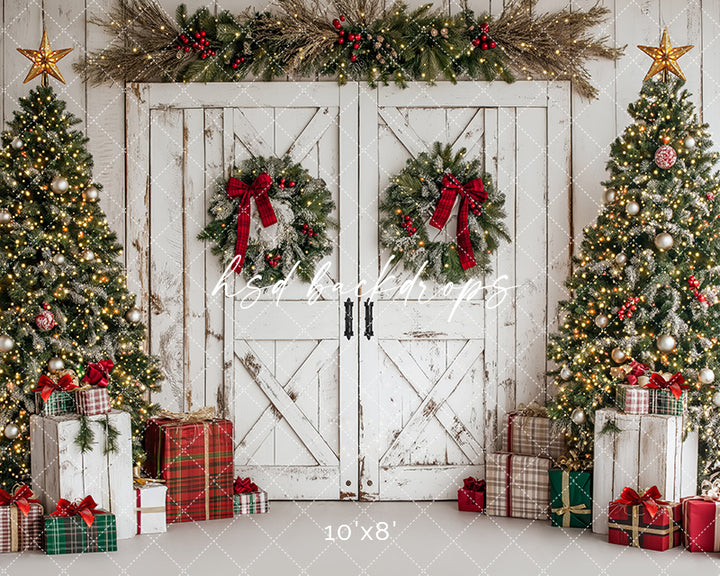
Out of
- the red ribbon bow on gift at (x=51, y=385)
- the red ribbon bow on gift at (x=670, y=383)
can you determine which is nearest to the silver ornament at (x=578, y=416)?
the red ribbon bow on gift at (x=670, y=383)

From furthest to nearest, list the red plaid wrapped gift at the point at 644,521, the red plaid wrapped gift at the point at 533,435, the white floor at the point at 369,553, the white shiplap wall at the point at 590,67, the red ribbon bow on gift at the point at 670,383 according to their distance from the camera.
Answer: the white shiplap wall at the point at 590,67, the red plaid wrapped gift at the point at 533,435, the red ribbon bow on gift at the point at 670,383, the red plaid wrapped gift at the point at 644,521, the white floor at the point at 369,553

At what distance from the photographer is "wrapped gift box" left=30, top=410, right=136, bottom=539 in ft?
11.7

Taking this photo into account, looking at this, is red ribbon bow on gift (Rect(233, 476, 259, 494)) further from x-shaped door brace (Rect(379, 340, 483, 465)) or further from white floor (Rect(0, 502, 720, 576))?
x-shaped door brace (Rect(379, 340, 483, 465))

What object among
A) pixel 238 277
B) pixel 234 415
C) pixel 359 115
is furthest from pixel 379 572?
pixel 359 115

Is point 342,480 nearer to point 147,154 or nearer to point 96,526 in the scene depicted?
point 96,526

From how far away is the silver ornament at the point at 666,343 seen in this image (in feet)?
12.3

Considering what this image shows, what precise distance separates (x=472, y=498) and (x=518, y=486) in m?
0.29

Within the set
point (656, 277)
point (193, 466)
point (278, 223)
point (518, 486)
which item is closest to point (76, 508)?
point (193, 466)

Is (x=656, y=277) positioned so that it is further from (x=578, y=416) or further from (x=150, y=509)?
(x=150, y=509)

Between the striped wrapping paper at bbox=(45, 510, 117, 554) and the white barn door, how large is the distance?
5.02 feet

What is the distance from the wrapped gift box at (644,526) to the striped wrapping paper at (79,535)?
2.36 metres

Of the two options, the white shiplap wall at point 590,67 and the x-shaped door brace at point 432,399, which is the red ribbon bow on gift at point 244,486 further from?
the white shiplap wall at point 590,67

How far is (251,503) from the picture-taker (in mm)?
4234

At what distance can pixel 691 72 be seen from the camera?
4473mm
